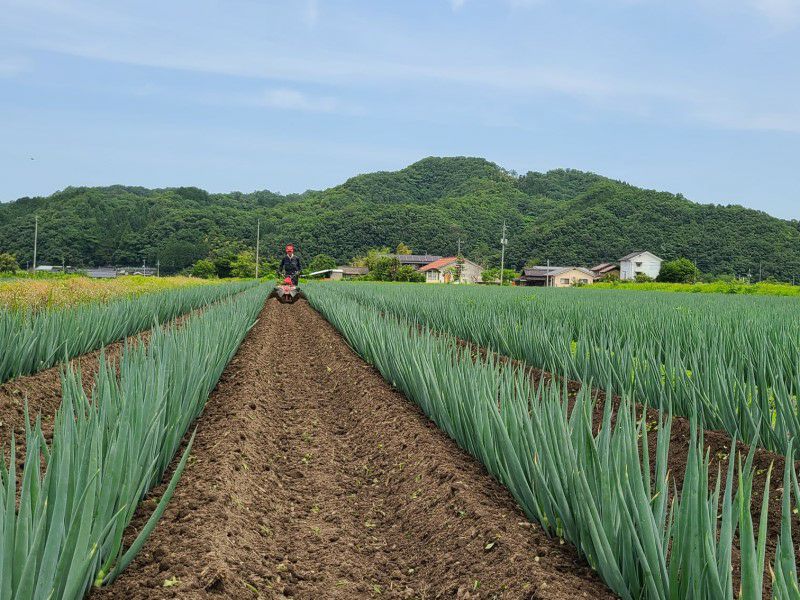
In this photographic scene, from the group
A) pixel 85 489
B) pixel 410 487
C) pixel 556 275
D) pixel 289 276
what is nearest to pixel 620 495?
pixel 85 489

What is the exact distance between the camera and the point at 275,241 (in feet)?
210

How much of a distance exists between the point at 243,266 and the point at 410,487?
52.2m

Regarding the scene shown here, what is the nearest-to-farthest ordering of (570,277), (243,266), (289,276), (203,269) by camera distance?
(289,276) → (243,266) → (203,269) → (570,277)

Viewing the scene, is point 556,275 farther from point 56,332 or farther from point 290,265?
point 56,332

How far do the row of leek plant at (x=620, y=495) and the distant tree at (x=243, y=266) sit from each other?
51.7 metres

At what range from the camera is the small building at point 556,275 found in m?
70.0

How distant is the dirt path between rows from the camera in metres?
2.35

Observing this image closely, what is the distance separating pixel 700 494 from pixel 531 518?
4.03 feet

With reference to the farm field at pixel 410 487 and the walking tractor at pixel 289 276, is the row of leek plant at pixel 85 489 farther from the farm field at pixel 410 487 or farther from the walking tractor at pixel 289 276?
the walking tractor at pixel 289 276

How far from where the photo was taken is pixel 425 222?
8206 centimetres

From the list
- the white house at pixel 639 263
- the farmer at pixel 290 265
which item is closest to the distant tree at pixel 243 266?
the white house at pixel 639 263

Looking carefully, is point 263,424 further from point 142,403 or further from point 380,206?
point 380,206

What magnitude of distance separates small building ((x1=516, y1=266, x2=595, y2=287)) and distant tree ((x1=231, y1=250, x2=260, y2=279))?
28.5 metres

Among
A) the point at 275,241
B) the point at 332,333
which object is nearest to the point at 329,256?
the point at 275,241
